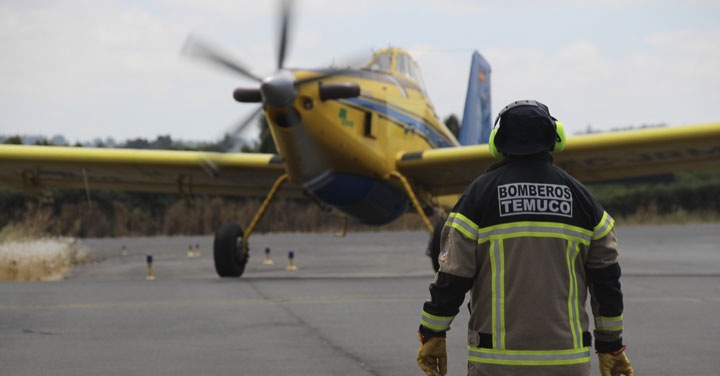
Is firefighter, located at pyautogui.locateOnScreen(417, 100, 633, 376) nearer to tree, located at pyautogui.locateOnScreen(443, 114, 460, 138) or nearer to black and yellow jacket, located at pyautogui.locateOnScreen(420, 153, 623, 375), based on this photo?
black and yellow jacket, located at pyautogui.locateOnScreen(420, 153, 623, 375)

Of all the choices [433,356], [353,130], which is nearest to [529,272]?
[433,356]

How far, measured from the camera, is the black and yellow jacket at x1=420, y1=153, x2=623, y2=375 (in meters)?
3.27

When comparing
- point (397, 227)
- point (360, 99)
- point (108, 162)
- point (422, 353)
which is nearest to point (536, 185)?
point (422, 353)

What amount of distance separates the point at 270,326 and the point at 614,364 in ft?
16.3

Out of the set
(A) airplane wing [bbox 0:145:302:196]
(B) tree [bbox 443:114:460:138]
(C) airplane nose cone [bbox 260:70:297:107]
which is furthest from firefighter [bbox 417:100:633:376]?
(B) tree [bbox 443:114:460:138]

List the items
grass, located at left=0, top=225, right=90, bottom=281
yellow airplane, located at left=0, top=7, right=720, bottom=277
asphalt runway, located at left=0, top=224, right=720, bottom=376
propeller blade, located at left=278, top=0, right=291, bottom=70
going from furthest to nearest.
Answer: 1. grass, located at left=0, top=225, right=90, bottom=281
2. yellow airplane, located at left=0, top=7, right=720, bottom=277
3. propeller blade, located at left=278, top=0, right=291, bottom=70
4. asphalt runway, located at left=0, top=224, right=720, bottom=376

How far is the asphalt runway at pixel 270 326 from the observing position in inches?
241

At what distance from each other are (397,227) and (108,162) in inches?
899

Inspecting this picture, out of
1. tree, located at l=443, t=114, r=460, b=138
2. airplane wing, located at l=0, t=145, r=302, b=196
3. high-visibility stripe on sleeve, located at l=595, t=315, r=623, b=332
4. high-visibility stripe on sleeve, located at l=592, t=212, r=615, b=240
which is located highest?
tree, located at l=443, t=114, r=460, b=138

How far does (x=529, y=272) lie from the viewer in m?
3.28

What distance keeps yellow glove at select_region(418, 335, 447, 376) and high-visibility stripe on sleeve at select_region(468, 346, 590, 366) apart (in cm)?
20

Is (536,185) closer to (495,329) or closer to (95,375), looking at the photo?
(495,329)

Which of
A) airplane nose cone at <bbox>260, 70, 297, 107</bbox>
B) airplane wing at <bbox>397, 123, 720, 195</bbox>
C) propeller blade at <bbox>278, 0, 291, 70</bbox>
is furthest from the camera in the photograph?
airplane wing at <bbox>397, 123, 720, 195</bbox>

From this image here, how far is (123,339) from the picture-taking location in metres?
7.24
